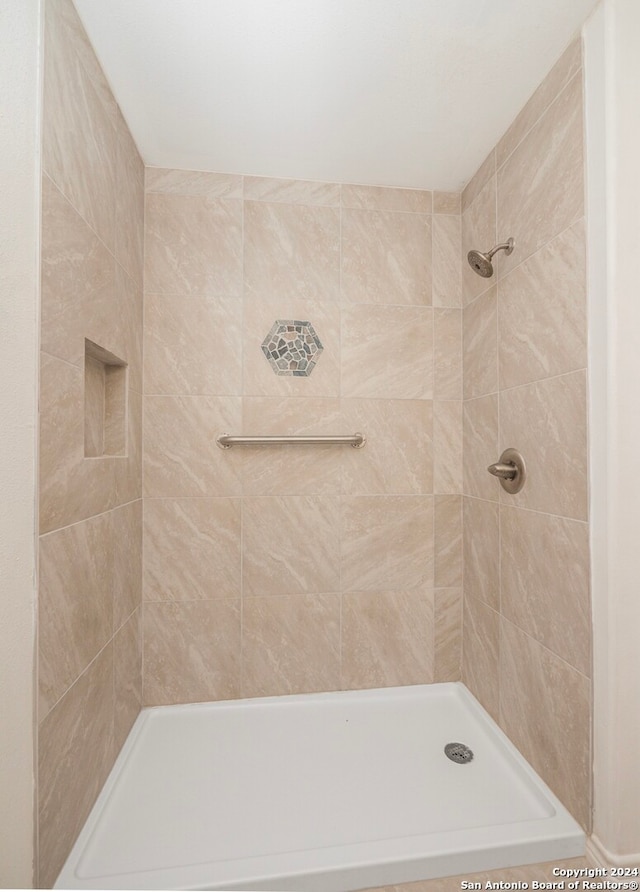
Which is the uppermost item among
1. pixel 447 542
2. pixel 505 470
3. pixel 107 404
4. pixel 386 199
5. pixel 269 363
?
pixel 386 199

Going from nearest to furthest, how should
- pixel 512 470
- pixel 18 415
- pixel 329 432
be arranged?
1. pixel 18 415
2. pixel 512 470
3. pixel 329 432

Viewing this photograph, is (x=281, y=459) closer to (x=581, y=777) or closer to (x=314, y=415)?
(x=314, y=415)

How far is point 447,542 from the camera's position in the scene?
5.65 feet

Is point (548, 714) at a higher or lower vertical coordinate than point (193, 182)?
lower

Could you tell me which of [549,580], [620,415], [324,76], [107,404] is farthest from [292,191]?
[549,580]

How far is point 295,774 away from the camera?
4.19ft

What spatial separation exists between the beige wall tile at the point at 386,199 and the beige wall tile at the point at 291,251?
9 cm

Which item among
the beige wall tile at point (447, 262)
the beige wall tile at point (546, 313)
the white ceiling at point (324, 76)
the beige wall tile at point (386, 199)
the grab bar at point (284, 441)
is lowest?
the grab bar at point (284, 441)

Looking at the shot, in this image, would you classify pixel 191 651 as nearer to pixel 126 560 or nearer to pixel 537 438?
pixel 126 560

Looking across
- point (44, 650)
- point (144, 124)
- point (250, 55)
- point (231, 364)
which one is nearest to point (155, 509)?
point (231, 364)

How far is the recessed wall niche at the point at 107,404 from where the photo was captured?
1.28 m

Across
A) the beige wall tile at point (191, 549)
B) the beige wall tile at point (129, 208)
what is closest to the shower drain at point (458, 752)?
the beige wall tile at point (191, 549)

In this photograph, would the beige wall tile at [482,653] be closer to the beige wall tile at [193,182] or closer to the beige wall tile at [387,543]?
the beige wall tile at [387,543]

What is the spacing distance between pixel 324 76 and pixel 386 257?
2.05 feet
